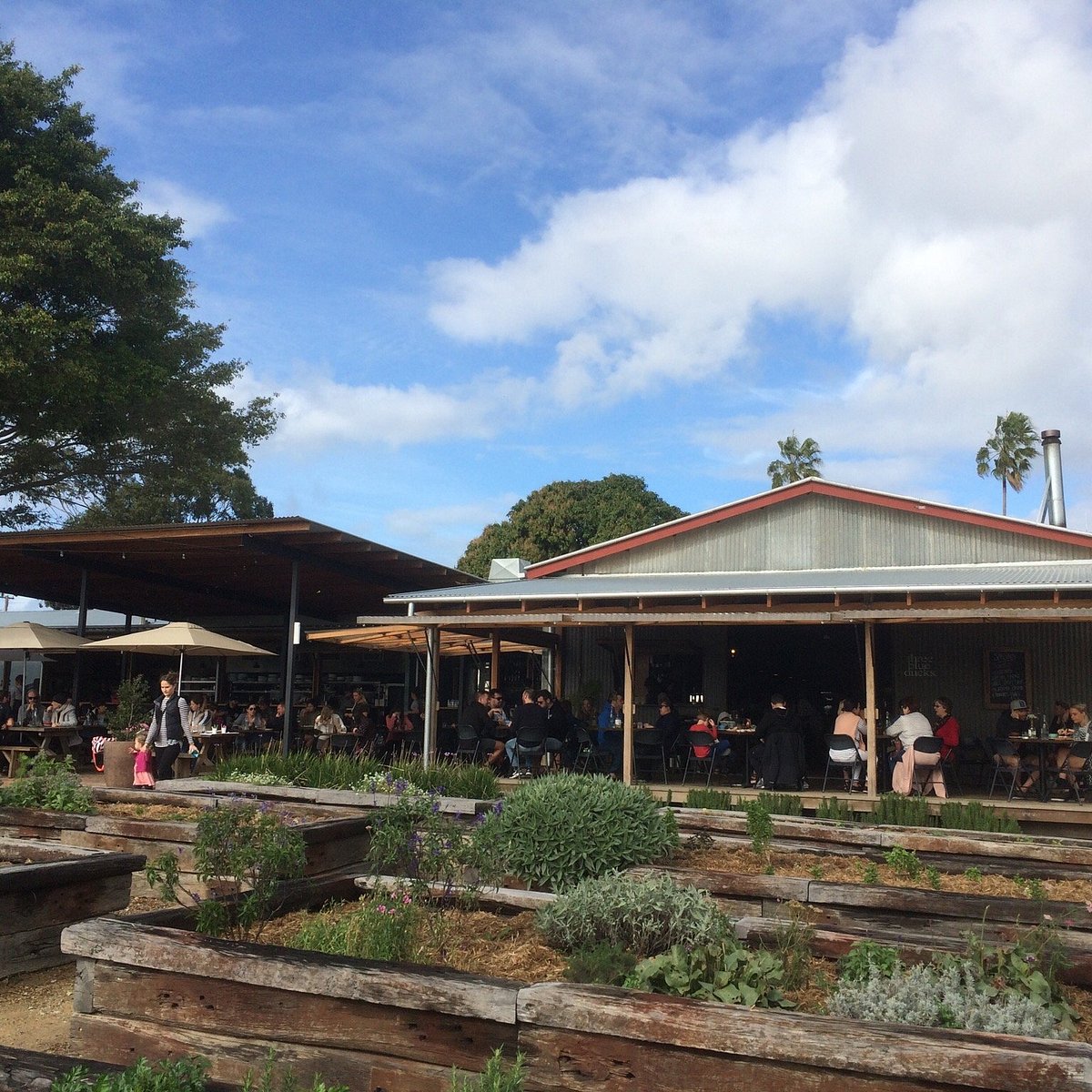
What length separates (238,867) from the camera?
499 centimetres

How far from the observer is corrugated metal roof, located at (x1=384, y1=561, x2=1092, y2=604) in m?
11.9

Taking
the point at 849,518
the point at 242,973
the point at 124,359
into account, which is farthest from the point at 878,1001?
the point at 124,359

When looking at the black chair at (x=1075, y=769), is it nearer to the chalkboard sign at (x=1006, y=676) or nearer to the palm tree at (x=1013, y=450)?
the chalkboard sign at (x=1006, y=676)

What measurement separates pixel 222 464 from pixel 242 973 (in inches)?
1025

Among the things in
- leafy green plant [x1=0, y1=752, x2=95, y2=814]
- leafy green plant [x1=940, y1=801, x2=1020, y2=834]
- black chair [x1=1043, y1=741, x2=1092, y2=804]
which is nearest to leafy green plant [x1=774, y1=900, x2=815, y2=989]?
leafy green plant [x1=940, y1=801, x2=1020, y2=834]

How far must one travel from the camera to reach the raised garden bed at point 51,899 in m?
5.41

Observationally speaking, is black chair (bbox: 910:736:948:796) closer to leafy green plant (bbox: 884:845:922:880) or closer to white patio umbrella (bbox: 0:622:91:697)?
leafy green plant (bbox: 884:845:922:880)

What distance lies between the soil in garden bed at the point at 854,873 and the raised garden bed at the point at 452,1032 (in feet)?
8.73

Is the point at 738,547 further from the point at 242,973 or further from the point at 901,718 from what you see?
the point at 242,973

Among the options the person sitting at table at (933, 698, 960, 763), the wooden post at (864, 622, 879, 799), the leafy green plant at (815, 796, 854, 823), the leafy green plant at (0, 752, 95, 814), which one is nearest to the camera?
the leafy green plant at (0, 752, 95, 814)

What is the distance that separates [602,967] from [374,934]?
1.03 meters

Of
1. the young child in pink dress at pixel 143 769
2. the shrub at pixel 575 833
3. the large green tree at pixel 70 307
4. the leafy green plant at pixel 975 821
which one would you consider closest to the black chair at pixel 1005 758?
the leafy green plant at pixel 975 821

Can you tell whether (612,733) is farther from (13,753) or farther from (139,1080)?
(139,1080)

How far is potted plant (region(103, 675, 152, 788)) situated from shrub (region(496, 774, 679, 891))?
28.1 feet
